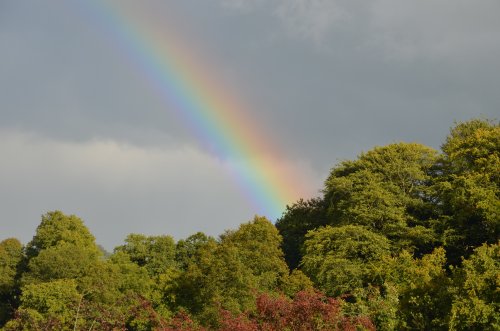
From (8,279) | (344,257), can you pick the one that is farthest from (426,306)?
(8,279)

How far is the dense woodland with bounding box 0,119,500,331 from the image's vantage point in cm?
2498

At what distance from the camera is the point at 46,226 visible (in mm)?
64188

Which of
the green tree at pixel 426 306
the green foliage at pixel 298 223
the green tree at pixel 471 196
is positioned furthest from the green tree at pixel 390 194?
the green tree at pixel 426 306

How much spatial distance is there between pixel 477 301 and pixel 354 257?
23.8 m

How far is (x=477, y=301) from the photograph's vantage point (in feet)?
73.3

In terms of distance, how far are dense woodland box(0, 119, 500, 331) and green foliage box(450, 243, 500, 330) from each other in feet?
0.16

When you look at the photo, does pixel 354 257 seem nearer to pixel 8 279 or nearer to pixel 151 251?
pixel 151 251

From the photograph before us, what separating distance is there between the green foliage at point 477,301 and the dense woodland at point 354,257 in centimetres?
5

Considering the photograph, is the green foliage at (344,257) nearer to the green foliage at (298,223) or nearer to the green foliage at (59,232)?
the green foliage at (298,223)

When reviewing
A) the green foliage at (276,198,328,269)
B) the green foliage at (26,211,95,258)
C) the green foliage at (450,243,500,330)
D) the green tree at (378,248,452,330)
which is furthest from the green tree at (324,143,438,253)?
the green foliage at (26,211,95,258)

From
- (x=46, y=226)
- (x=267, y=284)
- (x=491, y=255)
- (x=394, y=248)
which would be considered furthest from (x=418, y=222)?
(x=46, y=226)

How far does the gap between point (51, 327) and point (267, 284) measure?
2322cm

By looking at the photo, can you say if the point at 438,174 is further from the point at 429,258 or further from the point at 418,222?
the point at 429,258

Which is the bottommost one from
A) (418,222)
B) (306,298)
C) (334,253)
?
(306,298)
